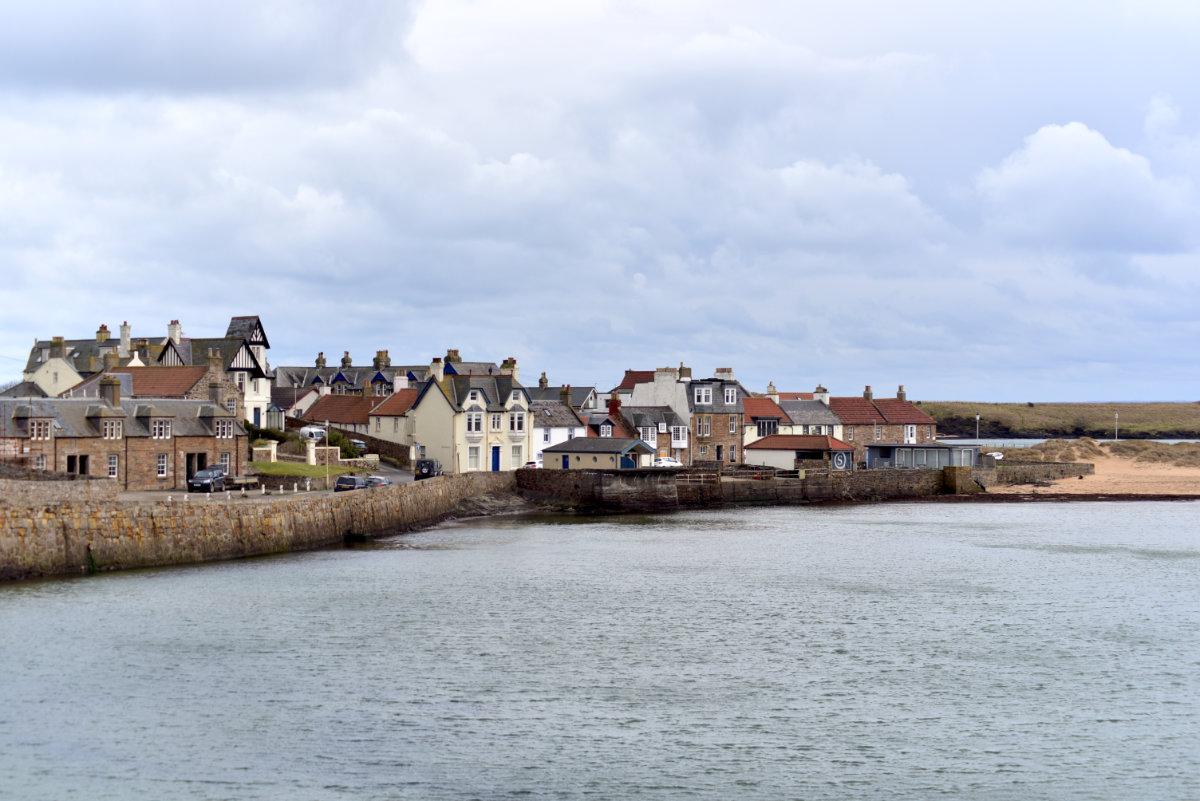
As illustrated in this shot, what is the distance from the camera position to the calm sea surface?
89.8ft

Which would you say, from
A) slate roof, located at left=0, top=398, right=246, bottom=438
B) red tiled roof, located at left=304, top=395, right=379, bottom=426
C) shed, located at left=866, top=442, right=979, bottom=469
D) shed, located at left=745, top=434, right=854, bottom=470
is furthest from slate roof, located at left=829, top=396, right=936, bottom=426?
slate roof, located at left=0, top=398, right=246, bottom=438

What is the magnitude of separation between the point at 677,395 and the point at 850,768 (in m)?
81.5

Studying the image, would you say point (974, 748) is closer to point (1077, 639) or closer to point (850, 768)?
point (850, 768)

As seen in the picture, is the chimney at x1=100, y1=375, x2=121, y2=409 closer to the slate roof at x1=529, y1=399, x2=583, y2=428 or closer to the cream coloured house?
the cream coloured house

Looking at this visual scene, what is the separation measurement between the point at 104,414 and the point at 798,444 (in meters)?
60.8

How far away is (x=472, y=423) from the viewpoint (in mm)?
93188

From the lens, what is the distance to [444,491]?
265 ft

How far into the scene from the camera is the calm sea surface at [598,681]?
89.8 feet

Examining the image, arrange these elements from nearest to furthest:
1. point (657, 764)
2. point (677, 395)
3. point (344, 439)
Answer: point (657, 764)
point (344, 439)
point (677, 395)

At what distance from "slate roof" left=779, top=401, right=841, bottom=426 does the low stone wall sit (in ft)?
47.5

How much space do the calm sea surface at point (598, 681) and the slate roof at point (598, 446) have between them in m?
33.5

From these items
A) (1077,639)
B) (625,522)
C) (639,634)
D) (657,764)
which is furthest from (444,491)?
(657,764)

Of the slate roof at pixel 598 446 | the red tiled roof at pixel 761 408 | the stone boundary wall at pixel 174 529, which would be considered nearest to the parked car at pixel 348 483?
the stone boundary wall at pixel 174 529

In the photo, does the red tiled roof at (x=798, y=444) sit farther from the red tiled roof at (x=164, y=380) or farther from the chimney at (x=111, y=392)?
the chimney at (x=111, y=392)
